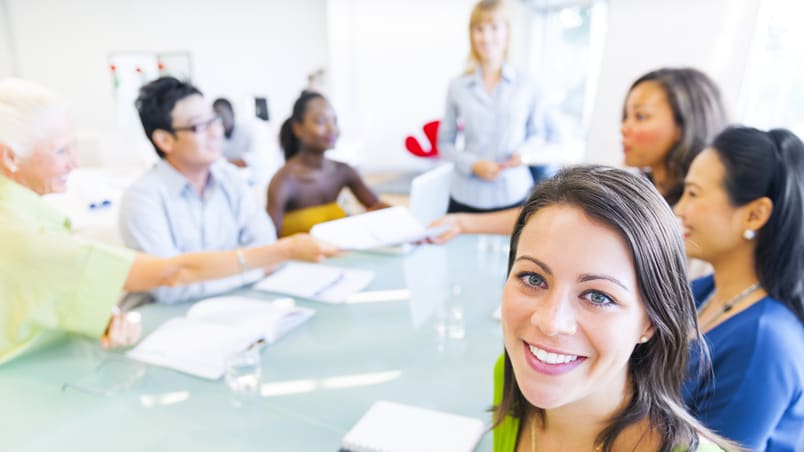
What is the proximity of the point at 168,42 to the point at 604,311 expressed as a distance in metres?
6.62

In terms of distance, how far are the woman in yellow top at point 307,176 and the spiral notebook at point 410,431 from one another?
151cm

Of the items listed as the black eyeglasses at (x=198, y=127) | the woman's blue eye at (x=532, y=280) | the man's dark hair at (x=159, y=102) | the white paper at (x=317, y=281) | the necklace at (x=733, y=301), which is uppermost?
the man's dark hair at (x=159, y=102)

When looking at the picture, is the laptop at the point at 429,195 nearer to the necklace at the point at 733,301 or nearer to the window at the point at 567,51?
the necklace at the point at 733,301

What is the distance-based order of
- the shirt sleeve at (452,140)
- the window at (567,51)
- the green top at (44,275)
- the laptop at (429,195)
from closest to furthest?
1. the green top at (44,275)
2. the laptop at (429,195)
3. the shirt sleeve at (452,140)
4. the window at (567,51)

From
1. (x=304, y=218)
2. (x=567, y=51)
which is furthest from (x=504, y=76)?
(x=567, y=51)

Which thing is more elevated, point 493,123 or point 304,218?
point 493,123

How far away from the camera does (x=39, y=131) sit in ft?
4.58

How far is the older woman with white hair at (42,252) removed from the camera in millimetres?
1364

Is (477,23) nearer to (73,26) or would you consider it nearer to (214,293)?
(214,293)

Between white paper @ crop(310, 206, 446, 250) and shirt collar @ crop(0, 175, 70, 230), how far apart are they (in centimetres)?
76

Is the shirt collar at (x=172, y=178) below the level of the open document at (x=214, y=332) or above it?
above

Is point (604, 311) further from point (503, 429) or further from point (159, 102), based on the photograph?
point (159, 102)

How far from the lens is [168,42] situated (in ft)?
20.3

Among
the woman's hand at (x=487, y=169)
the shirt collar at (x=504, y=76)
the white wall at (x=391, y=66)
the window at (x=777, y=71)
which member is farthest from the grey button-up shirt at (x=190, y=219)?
the white wall at (x=391, y=66)
